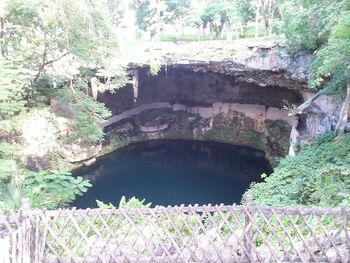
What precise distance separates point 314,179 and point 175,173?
11.8m

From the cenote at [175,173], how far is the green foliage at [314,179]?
16.5 feet

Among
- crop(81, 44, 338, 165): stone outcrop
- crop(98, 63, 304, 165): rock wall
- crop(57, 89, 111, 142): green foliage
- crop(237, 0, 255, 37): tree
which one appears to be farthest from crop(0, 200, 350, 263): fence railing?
crop(237, 0, 255, 37): tree

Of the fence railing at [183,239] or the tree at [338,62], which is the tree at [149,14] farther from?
the fence railing at [183,239]

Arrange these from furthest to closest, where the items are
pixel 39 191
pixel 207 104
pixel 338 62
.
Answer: pixel 207 104
pixel 338 62
pixel 39 191

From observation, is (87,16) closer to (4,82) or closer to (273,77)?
(4,82)

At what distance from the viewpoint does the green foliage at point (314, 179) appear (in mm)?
8141

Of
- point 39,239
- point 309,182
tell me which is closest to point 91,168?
point 309,182

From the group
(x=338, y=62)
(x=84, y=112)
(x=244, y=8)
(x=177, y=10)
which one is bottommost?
(x=84, y=112)

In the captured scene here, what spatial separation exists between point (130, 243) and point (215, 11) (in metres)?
22.3

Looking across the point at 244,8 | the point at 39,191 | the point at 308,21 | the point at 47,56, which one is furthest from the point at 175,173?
the point at 39,191

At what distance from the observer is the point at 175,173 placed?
20.8m

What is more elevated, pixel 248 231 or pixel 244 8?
pixel 244 8

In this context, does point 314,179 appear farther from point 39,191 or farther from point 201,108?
point 201,108

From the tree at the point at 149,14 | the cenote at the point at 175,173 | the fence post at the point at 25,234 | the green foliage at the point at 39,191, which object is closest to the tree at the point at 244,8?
the tree at the point at 149,14
